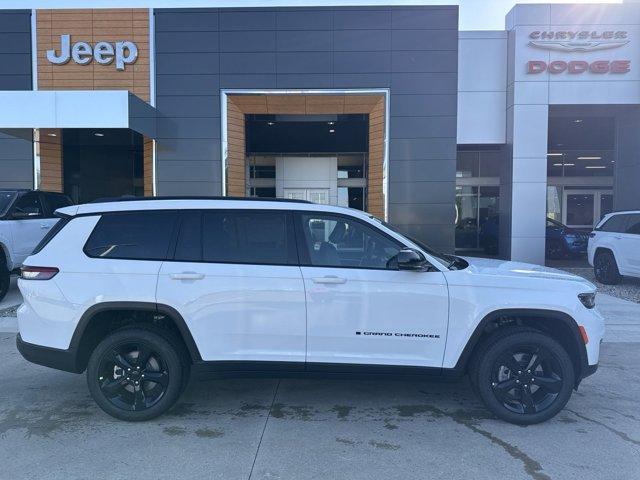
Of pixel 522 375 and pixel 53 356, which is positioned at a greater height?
pixel 53 356

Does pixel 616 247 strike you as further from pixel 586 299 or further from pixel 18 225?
pixel 18 225

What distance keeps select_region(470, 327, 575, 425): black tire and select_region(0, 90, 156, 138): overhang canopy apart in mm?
10355

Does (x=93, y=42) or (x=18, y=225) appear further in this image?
(x=93, y=42)

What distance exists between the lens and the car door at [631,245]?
10562 mm

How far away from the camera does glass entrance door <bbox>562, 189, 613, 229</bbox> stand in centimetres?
2106

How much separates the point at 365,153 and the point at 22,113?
40.3 ft

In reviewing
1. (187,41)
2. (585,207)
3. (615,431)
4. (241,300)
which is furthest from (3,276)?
(585,207)

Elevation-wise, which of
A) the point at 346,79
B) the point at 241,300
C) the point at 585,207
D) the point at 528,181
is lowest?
the point at 241,300

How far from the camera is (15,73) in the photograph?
46.0ft

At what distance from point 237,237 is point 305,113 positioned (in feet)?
36.4

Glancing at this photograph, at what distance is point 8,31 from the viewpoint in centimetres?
1396

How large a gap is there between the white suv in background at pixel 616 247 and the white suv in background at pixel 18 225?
11343mm

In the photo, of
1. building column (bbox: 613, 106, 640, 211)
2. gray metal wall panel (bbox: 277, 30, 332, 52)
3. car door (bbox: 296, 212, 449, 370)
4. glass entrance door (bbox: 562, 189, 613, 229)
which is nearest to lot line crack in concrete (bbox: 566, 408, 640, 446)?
car door (bbox: 296, 212, 449, 370)

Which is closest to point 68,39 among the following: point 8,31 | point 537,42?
point 8,31
